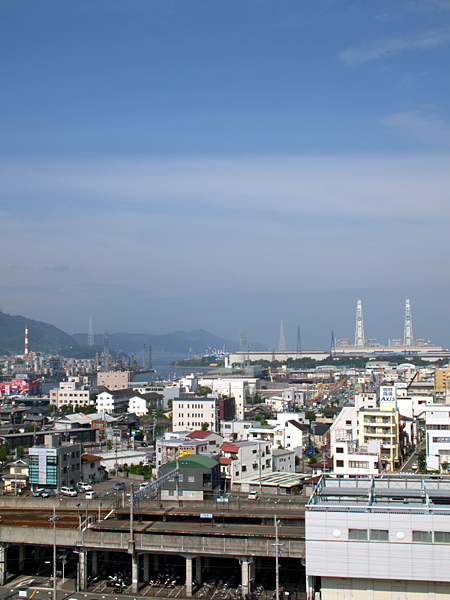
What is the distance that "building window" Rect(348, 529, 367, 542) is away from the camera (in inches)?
215

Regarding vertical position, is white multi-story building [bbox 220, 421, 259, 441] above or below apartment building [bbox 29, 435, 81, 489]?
below

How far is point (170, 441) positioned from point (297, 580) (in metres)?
6.59

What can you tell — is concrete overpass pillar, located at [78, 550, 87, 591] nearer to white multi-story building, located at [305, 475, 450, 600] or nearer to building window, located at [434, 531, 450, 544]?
white multi-story building, located at [305, 475, 450, 600]

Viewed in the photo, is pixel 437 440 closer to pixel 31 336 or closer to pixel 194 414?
pixel 194 414

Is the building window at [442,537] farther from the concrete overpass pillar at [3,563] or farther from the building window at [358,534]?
the concrete overpass pillar at [3,563]

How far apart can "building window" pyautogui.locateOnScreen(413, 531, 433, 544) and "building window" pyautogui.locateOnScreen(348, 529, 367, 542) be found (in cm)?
42

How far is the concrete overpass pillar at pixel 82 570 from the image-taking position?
23.3 ft

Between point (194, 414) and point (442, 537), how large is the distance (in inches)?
586

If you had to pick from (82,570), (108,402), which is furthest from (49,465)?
(108,402)

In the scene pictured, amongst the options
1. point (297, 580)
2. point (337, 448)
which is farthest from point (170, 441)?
point (297, 580)

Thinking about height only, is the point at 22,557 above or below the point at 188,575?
below

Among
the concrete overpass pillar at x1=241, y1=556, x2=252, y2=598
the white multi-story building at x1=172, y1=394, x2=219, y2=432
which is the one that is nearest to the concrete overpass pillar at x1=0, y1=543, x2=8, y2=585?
the concrete overpass pillar at x1=241, y1=556, x2=252, y2=598

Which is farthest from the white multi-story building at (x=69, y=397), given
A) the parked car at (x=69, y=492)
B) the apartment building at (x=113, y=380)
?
the parked car at (x=69, y=492)

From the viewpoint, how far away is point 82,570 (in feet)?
23.5
